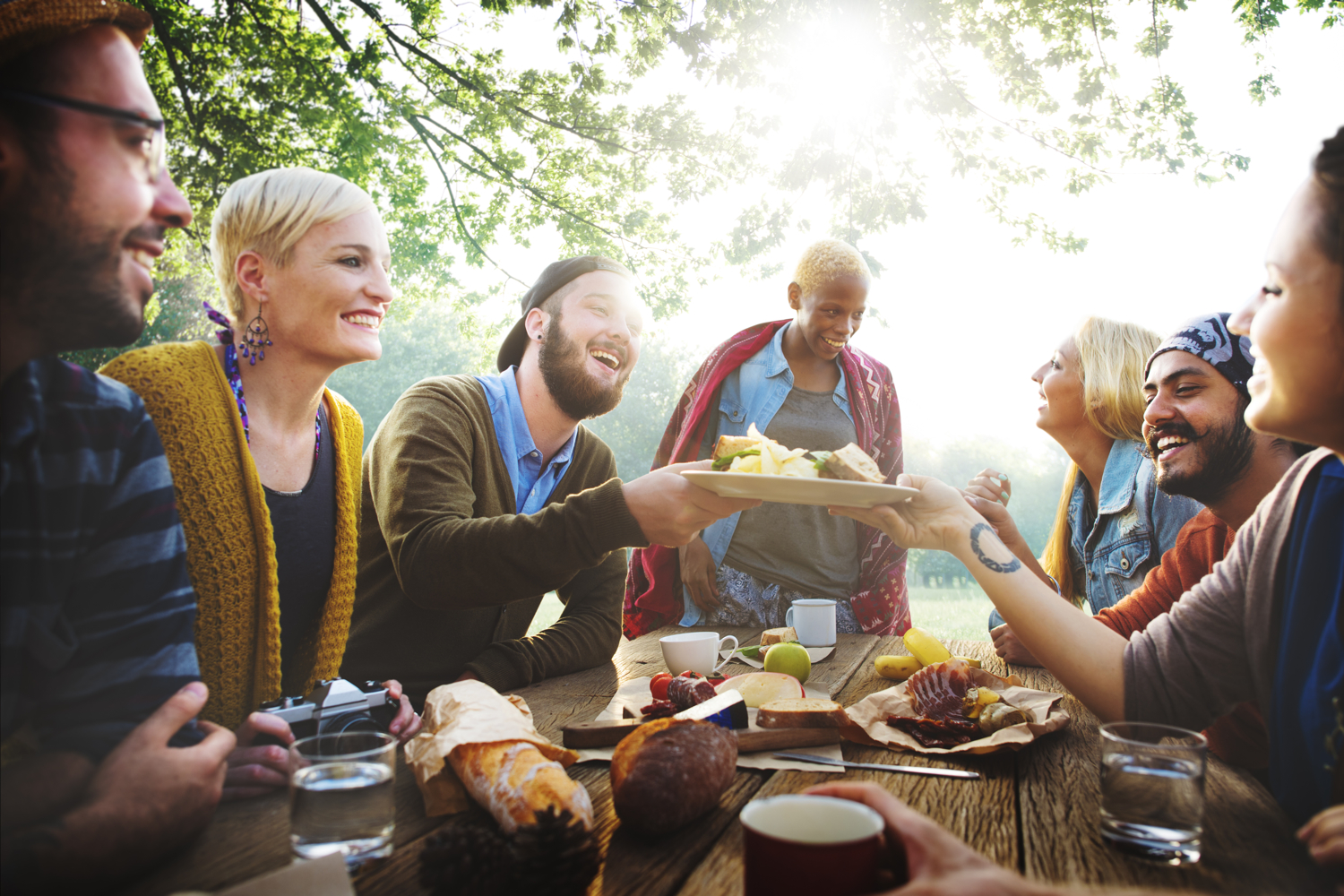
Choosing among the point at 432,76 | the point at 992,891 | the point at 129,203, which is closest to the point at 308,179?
the point at 129,203

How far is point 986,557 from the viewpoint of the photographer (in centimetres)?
185

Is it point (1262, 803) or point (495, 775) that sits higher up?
point (495, 775)

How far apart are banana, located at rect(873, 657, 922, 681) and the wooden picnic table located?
56cm

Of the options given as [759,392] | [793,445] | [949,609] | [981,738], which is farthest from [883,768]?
[949,609]

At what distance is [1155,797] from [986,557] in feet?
2.51

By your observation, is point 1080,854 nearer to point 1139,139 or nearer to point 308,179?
point 308,179

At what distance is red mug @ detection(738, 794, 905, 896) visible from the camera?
0.82m

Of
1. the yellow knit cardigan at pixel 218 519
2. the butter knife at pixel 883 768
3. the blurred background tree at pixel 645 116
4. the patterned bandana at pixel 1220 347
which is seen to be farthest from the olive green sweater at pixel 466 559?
the blurred background tree at pixel 645 116

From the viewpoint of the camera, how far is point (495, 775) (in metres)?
1.22

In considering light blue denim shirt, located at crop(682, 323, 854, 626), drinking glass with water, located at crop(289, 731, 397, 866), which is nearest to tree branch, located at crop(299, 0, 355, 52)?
light blue denim shirt, located at crop(682, 323, 854, 626)

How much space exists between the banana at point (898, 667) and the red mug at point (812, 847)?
1.40 m

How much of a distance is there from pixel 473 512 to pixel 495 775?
147cm

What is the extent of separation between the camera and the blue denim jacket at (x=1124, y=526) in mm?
2822

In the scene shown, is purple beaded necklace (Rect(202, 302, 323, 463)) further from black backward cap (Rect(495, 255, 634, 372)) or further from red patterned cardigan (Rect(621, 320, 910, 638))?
red patterned cardigan (Rect(621, 320, 910, 638))
